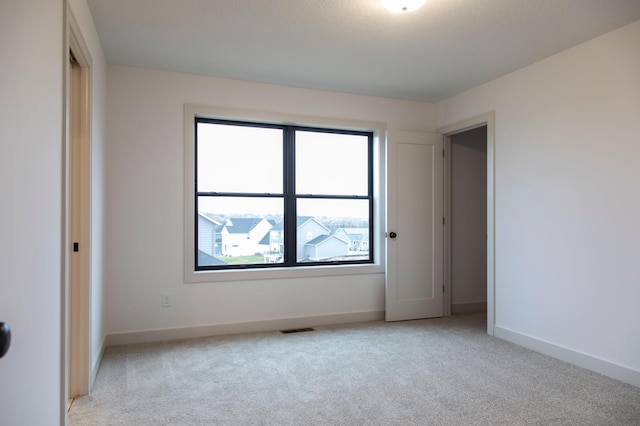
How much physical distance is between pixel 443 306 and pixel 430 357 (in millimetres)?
1566

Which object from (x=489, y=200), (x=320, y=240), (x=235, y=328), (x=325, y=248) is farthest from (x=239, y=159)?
(x=489, y=200)

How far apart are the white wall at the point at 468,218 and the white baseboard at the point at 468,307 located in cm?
1

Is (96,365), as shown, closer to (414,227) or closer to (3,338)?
(3,338)

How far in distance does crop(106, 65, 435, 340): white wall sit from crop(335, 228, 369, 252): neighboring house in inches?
35.2

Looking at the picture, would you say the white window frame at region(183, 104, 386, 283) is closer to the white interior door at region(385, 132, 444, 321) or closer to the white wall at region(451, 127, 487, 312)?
the white interior door at region(385, 132, 444, 321)

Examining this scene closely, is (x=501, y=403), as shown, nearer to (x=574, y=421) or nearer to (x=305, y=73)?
(x=574, y=421)

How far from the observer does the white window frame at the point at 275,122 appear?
3.84 metres

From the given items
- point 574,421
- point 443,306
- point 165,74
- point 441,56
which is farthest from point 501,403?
point 165,74

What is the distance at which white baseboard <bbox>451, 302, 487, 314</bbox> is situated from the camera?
16.1 ft

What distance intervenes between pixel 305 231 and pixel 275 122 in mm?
1210

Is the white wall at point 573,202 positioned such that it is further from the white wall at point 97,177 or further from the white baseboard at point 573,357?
the white wall at point 97,177

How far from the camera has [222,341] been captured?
371 centimetres

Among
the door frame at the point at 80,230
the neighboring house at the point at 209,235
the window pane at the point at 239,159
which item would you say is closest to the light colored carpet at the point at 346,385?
the door frame at the point at 80,230

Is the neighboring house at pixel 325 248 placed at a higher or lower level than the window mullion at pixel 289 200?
lower
